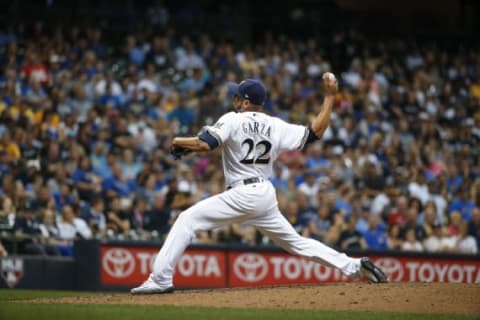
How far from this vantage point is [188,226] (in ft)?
33.6

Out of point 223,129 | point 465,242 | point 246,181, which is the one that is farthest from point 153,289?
point 465,242

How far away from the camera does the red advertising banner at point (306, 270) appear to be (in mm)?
16766

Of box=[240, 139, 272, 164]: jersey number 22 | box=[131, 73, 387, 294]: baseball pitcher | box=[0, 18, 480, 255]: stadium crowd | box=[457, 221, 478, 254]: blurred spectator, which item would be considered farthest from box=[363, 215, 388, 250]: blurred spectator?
box=[240, 139, 272, 164]: jersey number 22

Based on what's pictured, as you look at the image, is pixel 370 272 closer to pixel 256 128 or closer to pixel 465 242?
pixel 256 128

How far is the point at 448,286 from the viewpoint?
1105 centimetres

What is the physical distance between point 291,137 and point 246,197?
2.54ft

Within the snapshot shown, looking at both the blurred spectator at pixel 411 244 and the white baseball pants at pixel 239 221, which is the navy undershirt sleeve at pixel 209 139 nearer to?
the white baseball pants at pixel 239 221

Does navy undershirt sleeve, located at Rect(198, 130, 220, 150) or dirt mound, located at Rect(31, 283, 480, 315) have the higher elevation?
navy undershirt sleeve, located at Rect(198, 130, 220, 150)

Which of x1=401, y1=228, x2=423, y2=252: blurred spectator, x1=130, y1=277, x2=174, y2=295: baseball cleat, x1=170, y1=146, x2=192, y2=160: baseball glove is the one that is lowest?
x1=130, y1=277, x2=174, y2=295: baseball cleat

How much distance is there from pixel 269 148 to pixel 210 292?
60.2 inches

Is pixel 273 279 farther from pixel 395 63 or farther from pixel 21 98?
pixel 395 63

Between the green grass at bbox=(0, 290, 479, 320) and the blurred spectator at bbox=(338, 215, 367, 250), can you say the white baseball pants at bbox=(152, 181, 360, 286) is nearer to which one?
the green grass at bbox=(0, 290, 479, 320)

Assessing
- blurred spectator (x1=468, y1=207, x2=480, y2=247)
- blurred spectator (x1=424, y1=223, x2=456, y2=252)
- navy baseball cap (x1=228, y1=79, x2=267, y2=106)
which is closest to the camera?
navy baseball cap (x1=228, y1=79, x2=267, y2=106)

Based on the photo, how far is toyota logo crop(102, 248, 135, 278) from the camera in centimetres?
1619
